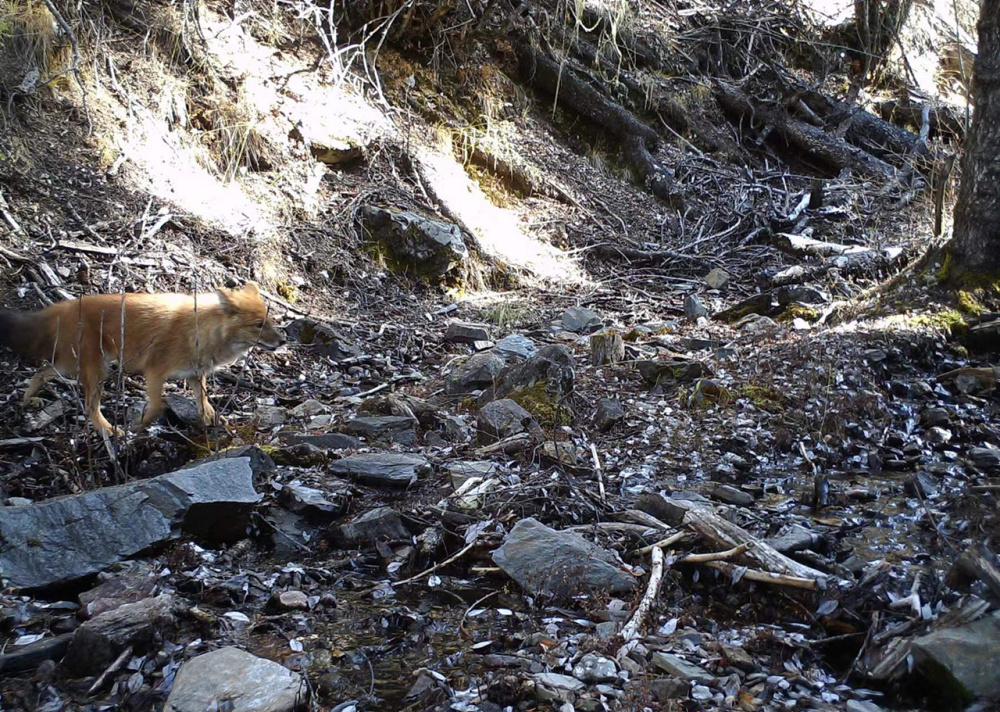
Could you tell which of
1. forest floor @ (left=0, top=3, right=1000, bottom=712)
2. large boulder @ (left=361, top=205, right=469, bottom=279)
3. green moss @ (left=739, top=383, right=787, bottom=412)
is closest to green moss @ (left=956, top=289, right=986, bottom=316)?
forest floor @ (left=0, top=3, right=1000, bottom=712)

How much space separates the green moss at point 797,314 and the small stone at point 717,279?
80.4 inches

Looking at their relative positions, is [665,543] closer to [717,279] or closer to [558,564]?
[558,564]

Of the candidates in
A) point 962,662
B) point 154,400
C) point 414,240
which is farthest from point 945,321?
point 154,400

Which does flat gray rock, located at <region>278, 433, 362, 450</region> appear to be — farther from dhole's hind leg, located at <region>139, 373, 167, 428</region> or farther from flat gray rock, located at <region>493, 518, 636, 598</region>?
flat gray rock, located at <region>493, 518, 636, 598</region>

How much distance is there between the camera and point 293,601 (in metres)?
3.48

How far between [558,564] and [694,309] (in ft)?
18.5

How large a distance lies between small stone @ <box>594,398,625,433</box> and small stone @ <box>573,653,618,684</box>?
2.57 meters

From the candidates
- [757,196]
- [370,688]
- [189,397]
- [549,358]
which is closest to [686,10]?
Answer: [757,196]

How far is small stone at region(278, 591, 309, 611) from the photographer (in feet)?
11.4

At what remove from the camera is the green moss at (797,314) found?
760 centimetres

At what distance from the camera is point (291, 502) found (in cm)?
428

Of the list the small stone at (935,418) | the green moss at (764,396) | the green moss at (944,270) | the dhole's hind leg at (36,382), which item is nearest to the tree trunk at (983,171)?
the green moss at (944,270)

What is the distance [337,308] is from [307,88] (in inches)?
122

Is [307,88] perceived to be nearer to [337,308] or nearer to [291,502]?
[337,308]
